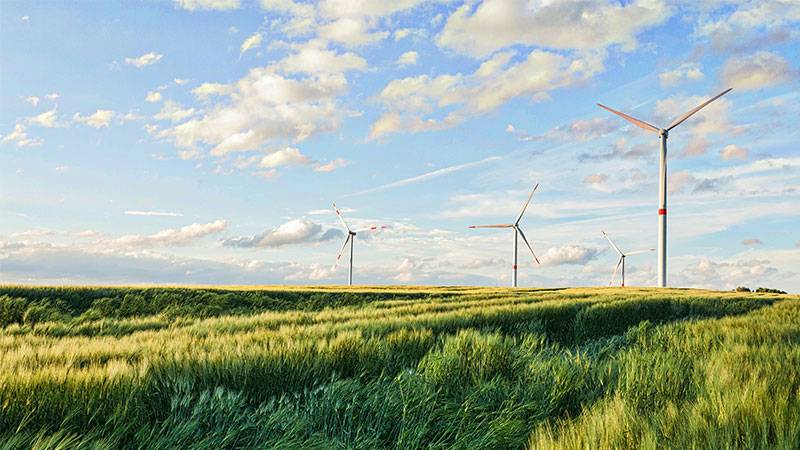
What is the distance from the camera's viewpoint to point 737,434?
8.91 feet

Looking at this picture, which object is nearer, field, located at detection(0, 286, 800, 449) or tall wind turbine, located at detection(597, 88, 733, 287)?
field, located at detection(0, 286, 800, 449)

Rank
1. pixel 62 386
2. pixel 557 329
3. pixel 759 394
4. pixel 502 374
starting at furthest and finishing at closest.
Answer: pixel 557 329
pixel 502 374
pixel 62 386
pixel 759 394

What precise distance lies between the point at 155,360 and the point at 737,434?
4080 millimetres

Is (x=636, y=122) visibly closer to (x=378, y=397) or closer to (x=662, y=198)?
(x=662, y=198)

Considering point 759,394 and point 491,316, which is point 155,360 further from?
point 491,316

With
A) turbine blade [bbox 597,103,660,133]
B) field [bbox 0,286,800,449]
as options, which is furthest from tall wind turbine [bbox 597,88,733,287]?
field [bbox 0,286,800,449]

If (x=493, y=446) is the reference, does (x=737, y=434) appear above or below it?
above

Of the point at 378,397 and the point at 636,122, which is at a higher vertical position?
the point at 636,122

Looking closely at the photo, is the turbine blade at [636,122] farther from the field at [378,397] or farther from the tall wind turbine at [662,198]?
the field at [378,397]

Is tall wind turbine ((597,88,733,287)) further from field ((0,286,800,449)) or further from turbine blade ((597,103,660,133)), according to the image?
field ((0,286,800,449))

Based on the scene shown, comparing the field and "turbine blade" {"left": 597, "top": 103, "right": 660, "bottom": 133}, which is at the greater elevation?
"turbine blade" {"left": 597, "top": 103, "right": 660, "bottom": 133}

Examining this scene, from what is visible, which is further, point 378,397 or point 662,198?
point 662,198

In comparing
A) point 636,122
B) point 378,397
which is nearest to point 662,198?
point 636,122

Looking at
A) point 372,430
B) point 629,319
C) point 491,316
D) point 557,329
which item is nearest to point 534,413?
point 372,430
